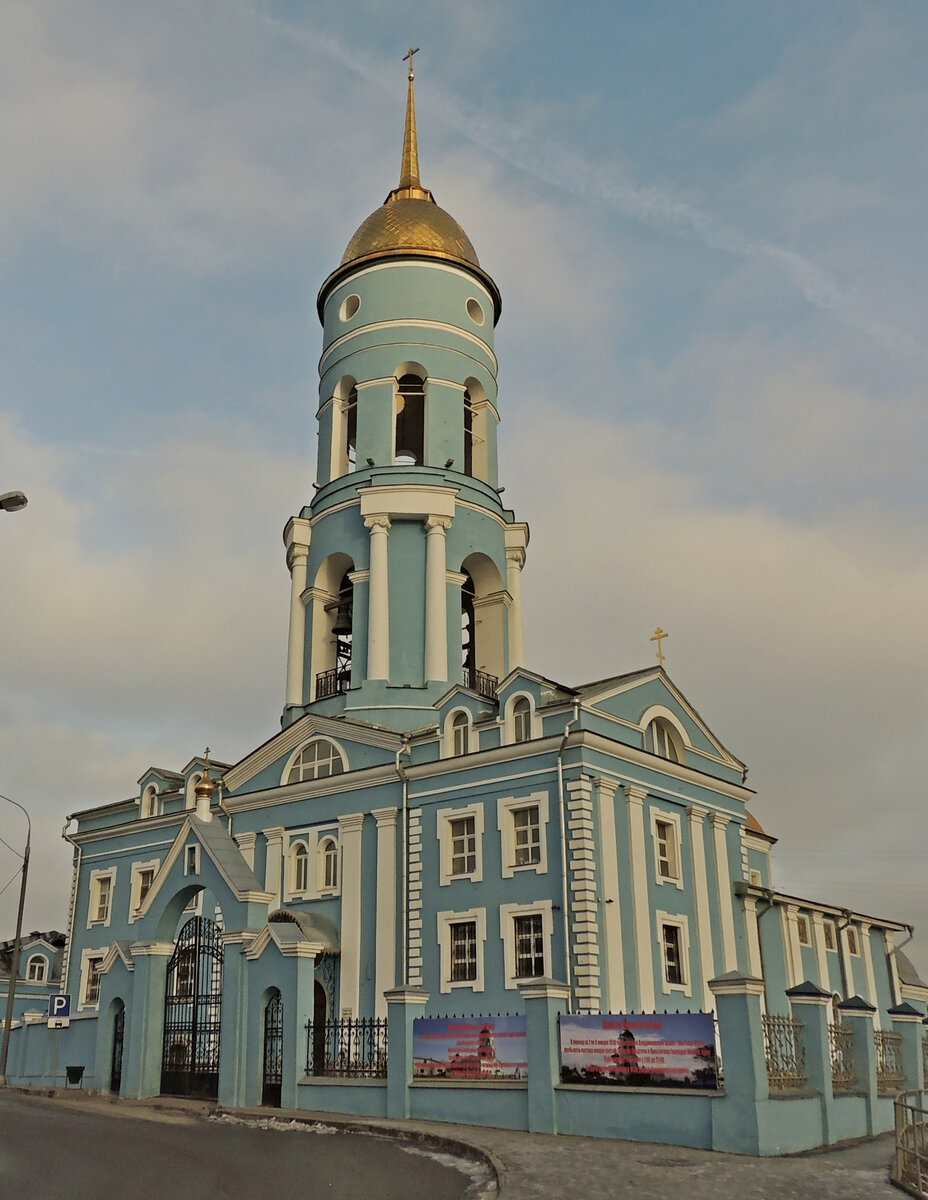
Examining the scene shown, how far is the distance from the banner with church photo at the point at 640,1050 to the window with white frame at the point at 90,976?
62.0ft

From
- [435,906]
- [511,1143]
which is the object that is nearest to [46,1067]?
[435,906]

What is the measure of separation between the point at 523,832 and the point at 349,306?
17758mm

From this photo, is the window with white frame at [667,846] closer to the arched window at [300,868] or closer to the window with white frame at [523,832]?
the window with white frame at [523,832]

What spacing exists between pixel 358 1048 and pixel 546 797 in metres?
6.33

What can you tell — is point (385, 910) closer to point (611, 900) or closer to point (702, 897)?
point (611, 900)

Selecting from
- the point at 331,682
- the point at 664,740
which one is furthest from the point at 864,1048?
the point at 331,682

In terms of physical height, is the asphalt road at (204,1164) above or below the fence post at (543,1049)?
below

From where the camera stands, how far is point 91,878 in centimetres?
3369

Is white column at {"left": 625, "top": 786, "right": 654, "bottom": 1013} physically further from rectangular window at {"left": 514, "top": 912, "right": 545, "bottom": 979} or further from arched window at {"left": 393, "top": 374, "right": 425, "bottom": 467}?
arched window at {"left": 393, "top": 374, "right": 425, "bottom": 467}

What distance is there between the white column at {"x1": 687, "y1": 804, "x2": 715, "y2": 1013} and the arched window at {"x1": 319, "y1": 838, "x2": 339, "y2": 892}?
821 cm

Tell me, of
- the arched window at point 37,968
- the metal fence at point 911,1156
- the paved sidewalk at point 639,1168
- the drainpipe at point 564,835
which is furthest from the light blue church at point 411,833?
the arched window at point 37,968

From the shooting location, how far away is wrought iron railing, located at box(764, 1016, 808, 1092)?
15766 mm

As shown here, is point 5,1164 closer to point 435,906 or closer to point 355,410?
point 435,906

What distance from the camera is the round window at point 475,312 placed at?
115ft
